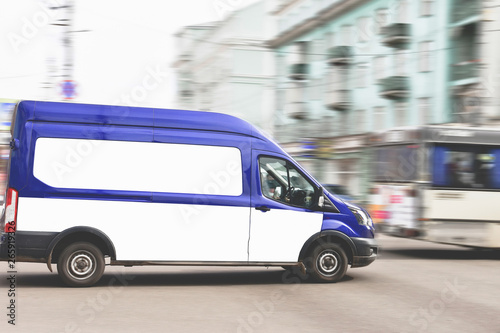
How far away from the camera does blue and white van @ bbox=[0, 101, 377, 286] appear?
30.5 feet

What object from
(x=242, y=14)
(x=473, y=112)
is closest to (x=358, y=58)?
(x=473, y=112)

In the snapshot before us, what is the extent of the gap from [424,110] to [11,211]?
25.9 metres

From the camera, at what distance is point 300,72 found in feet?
150

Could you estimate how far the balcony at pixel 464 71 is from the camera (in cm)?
2825

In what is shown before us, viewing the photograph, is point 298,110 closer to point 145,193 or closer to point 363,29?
point 363,29

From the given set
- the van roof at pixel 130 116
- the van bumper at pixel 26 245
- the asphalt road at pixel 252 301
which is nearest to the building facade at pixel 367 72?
the asphalt road at pixel 252 301

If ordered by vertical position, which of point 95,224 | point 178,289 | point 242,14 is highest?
point 242,14

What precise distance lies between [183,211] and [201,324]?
8.73 ft

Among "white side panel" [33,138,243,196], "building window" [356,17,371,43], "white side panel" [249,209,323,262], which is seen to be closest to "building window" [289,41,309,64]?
"building window" [356,17,371,43]

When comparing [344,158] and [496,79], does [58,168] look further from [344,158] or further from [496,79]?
[344,158]

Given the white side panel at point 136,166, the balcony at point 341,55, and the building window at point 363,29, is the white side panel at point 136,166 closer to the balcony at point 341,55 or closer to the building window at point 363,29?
the building window at point 363,29

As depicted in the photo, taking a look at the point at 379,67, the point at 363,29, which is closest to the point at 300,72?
the point at 363,29

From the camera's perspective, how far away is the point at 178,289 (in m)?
9.59

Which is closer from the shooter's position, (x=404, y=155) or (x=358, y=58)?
(x=404, y=155)
